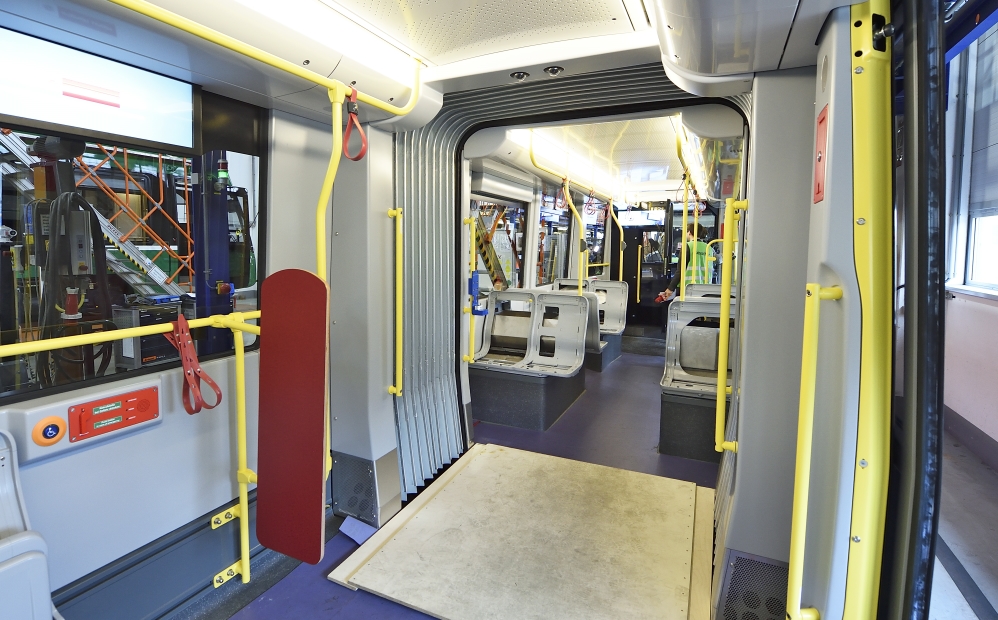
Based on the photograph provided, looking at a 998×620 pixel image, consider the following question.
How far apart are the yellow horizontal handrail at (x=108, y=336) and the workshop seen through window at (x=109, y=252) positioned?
0.19 metres

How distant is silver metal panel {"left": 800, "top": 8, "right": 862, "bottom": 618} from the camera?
153 centimetres

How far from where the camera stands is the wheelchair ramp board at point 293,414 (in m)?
2.09

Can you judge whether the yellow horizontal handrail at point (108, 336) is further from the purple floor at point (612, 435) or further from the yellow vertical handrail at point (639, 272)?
the yellow vertical handrail at point (639, 272)

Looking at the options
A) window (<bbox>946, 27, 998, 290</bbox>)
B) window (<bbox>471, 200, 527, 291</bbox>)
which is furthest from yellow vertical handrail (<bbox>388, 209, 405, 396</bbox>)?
window (<bbox>946, 27, 998, 290</bbox>)

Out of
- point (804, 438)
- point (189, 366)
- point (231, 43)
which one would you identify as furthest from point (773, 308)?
point (189, 366)

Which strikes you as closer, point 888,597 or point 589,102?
point 888,597

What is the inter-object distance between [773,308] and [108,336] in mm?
2581

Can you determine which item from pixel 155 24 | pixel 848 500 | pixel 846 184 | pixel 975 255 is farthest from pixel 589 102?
pixel 975 255

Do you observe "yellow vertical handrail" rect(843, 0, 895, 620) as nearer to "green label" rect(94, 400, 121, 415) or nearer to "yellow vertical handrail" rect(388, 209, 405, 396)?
"yellow vertical handrail" rect(388, 209, 405, 396)

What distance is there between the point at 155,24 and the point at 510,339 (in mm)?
4613

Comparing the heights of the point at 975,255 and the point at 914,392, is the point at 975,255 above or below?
above

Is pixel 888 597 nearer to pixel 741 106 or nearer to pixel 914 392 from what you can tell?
pixel 914 392

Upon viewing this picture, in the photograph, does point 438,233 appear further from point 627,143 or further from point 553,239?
point 553,239

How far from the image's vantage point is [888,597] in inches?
61.6
